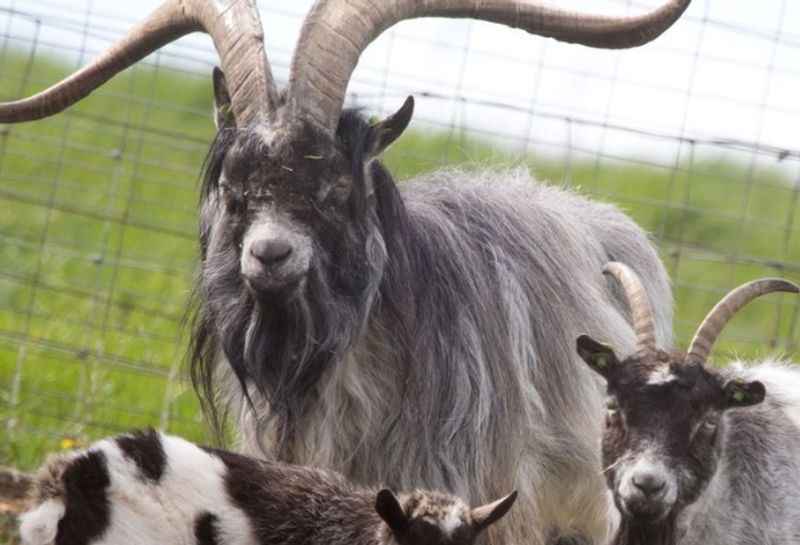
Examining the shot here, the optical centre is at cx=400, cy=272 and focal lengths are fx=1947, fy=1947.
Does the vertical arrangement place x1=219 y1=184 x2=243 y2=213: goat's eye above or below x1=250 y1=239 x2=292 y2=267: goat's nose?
above

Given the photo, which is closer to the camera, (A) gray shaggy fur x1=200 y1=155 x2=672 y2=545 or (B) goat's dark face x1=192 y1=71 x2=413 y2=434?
(B) goat's dark face x1=192 y1=71 x2=413 y2=434

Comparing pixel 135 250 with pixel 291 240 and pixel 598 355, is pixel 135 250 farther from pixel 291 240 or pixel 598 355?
pixel 598 355

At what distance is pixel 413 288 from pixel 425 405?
1.75 ft

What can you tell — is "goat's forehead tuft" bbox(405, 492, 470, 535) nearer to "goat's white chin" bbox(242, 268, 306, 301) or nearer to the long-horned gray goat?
the long-horned gray goat

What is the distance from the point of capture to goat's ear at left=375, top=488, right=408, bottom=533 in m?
7.64

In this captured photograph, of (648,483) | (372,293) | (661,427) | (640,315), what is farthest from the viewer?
(372,293)

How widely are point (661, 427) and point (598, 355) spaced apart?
550mm

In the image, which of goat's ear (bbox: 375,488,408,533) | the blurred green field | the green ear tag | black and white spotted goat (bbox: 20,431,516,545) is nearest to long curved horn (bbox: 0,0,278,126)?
the green ear tag

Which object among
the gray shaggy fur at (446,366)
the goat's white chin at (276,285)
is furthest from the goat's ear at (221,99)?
the goat's white chin at (276,285)

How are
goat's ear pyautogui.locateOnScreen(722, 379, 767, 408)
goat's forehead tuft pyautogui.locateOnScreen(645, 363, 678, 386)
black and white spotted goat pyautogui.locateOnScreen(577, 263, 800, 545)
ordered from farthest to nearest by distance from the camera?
goat's ear pyautogui.locateOnScreen(722, 379, 767, 408) → goat's forehead tuft pyautogui.locateOnScreen(645, 363, 678, 386) → black and white spotted goat pyautogui.locateOnScreen(577, 263, 800, 545)

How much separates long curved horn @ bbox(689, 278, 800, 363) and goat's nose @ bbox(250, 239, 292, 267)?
1.72 metres

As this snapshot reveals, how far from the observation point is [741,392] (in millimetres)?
7875

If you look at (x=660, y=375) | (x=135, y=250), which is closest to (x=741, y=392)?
(x=660, y=375)

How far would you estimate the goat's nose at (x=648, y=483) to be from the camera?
7.49 m
